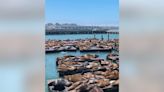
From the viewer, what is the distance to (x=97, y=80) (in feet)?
7.49
